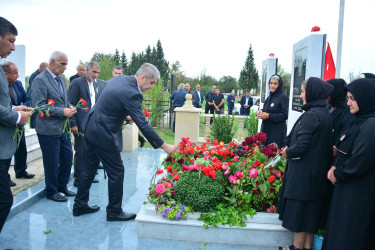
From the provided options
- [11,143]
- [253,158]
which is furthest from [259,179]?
[11,143]

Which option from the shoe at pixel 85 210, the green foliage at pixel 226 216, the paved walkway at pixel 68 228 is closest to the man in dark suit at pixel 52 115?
the paved walkway at pixel 68 228

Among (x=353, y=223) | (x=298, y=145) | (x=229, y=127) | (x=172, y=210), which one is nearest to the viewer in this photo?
(x=353, y=223)

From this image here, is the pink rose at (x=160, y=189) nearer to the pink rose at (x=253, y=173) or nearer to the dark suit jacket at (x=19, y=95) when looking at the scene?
the pink rose at (x=253, y=173)

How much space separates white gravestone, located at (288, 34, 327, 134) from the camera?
4.83 meters

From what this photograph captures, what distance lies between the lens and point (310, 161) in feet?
9.71

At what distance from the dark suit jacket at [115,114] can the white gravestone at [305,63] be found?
2.87 metres

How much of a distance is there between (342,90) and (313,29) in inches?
70.5

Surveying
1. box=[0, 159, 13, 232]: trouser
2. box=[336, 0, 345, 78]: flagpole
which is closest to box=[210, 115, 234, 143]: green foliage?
box=[336, 0, 345, 78]: flagpole

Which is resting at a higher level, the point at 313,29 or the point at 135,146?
the point at 313,29

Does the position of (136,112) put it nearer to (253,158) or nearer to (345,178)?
(253,158)

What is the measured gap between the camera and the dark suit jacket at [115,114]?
143 inches

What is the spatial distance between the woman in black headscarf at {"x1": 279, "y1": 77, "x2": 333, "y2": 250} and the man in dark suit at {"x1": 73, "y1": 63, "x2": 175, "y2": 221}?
1456 millimetres

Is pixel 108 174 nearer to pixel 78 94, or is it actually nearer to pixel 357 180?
pixel 78 94

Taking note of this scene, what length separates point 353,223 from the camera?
8.59 feet
